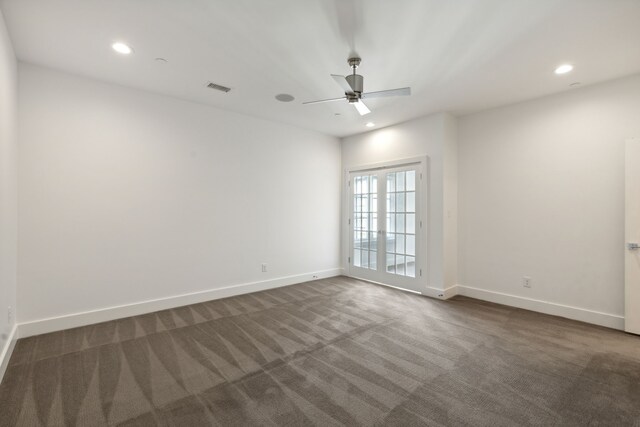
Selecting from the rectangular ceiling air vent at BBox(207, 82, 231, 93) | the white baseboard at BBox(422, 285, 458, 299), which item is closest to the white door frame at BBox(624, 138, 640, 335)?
the white baseboard at BBox(422, 285, 458, 299)

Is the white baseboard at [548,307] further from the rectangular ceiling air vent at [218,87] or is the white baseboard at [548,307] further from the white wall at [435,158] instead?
the rectangular ceiling air vent at [218,87]

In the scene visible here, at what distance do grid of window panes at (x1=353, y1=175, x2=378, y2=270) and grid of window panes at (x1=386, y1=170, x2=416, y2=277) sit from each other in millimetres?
317

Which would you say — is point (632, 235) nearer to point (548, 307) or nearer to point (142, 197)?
point (548, 307)

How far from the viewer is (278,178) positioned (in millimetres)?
5203

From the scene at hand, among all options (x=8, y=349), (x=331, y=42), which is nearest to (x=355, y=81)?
(x=331, y=42)

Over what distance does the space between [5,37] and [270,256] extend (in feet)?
12.8

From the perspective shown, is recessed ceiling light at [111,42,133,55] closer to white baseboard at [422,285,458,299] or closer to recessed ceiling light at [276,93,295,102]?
recessed ceiling light at [276,93,295,102]

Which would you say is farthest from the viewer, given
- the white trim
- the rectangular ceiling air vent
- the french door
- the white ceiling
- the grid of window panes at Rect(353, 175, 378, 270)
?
the grid of window panes at Rect(353, 175, 378, 270)

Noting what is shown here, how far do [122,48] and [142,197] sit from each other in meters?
1.77

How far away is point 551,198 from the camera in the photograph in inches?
152

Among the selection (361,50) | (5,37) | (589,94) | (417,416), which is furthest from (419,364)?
(5,37)

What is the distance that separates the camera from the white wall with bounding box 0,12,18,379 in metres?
2.39

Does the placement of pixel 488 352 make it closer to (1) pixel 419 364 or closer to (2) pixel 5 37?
(1) pixel 419 364

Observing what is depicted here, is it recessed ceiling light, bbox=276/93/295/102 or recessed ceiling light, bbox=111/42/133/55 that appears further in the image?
recessed ceiling light, bbox=276/93/295/102
